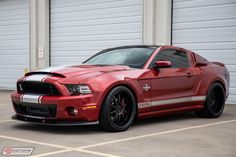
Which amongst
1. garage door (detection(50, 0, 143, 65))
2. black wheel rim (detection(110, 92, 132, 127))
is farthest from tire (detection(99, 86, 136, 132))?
garage door (detection(50, 0, 143, 65))

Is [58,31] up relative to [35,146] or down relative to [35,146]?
up

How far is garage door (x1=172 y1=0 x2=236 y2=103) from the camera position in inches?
497

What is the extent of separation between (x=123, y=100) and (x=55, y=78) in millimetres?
1127

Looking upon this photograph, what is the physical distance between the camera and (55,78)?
23.1 feet

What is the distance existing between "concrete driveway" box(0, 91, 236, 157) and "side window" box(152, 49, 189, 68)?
106 cm

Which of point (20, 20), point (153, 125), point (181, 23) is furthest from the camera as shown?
point (20, 20)

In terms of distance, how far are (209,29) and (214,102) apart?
402 cm

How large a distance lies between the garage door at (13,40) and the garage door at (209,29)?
745 cm

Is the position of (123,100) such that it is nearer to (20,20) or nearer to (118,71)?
(118,71)

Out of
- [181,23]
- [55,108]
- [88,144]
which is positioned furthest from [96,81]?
[181,23]

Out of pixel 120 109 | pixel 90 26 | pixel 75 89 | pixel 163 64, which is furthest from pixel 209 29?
pixel 75 89

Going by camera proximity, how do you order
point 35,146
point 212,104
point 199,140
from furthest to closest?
point 212,104 < point 199,140 < point 35,146

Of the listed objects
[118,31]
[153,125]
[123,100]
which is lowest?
[153,125]

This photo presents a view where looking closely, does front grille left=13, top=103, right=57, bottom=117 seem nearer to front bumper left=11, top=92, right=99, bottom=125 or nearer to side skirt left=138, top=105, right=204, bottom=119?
front bumper left=11, top=92, right=99, bottom=125
